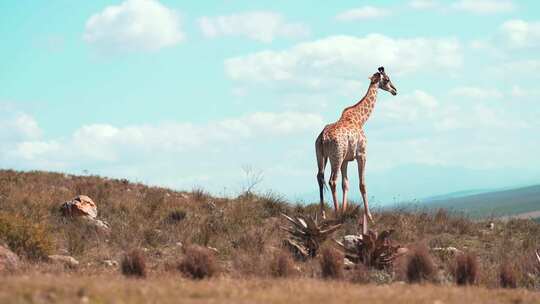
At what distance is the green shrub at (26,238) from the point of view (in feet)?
45.3

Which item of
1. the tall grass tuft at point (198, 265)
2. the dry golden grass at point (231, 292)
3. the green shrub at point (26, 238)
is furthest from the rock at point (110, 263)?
the dry golden grass at point (231, 292)

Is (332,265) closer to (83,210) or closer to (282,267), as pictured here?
(282,267)

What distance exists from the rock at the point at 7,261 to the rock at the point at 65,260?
44.4 inches

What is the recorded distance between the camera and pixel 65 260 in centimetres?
1361

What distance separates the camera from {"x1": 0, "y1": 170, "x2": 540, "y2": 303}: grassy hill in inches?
357

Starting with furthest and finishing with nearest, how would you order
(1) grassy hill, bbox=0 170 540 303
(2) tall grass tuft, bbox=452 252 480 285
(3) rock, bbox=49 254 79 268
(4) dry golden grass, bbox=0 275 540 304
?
(3) rock, bbox=49 254 79 268 → (2) tall grass tuft, bbox=452 252 480 285 → (1) grassy hill, bbox=0 170 540 303 → (4) dry golden grass, bbox=0 275 540 304

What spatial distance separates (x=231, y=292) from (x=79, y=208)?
9.92 meters

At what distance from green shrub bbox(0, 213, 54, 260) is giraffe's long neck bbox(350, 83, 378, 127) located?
29.8ft

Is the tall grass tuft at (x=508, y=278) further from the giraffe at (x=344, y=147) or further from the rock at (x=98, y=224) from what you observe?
the rock at (x=98, y=224)

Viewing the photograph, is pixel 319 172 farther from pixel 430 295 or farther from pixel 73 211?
pixel 430 295

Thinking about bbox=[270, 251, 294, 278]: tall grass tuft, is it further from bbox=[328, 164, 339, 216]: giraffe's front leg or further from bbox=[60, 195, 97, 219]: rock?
bbox=[60, 195, 97, 219]: rock

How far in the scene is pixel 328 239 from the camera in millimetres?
15195

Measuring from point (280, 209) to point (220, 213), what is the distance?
1815 millimetres

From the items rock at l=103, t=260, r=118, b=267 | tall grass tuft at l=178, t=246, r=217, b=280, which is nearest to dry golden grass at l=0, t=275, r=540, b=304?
tall grass tuft at l=178, t=246, r=217, b=280
